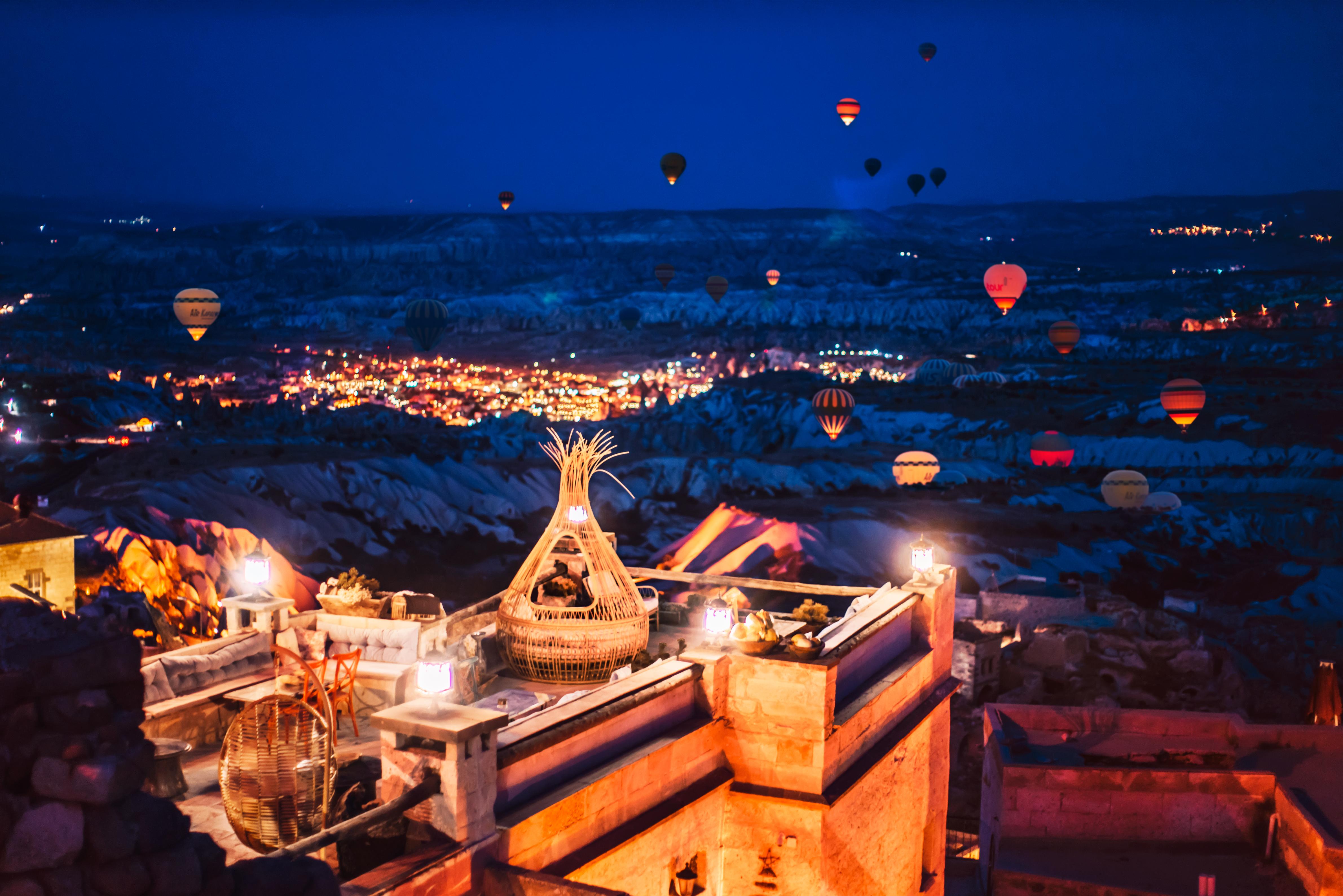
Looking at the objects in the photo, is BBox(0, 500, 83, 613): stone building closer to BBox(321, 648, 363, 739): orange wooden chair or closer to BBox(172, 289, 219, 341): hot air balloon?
BBox(321, 648, 363, 739): orange wooden chair

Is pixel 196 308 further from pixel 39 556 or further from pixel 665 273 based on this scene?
pixel 39 556

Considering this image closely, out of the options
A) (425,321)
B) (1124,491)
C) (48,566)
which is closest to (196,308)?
(425,321)

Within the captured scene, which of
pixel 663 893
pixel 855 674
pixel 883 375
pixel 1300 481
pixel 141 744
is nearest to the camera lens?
pixel 141 744

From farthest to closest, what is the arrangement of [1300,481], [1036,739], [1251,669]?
[1300,481] < [1251,669] < [1036,739]

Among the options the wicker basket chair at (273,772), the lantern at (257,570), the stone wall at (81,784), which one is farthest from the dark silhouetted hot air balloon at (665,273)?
the stone wall at (81,784)

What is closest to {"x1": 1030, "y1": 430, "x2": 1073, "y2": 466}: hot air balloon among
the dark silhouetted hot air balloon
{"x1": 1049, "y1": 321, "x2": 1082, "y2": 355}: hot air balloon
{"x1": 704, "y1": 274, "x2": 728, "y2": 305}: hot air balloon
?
{"x1": 1049, "y1": 321, "x2": 1082, "y2": 355}: hot air balloon

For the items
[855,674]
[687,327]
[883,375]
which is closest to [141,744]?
[855,674]

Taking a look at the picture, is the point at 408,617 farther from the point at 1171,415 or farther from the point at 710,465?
the point at 710,465
